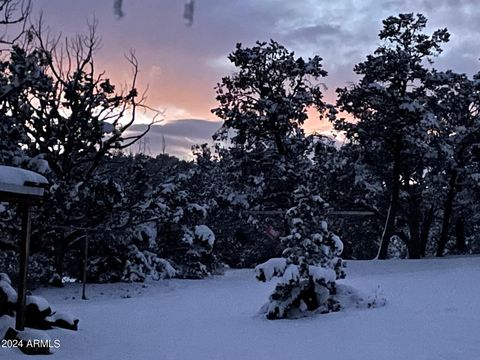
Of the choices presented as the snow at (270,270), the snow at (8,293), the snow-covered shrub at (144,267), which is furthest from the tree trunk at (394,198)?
the snow at (8,293)

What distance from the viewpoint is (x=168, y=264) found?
18.5m

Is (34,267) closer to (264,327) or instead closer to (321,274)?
(264,327)

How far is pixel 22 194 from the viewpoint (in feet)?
24.4

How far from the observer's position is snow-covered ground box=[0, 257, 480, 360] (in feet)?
24.7

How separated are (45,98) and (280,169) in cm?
1064

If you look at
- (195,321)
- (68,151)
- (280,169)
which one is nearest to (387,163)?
(280,169)

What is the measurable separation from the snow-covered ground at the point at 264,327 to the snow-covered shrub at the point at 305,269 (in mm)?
468

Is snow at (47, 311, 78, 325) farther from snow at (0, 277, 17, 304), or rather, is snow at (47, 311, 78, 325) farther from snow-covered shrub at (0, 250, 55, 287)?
snow-covered shrub at (0, 250, 55, 287)

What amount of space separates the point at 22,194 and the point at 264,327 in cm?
507

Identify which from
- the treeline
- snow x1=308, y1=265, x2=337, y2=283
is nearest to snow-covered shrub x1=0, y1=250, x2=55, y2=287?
the treeline

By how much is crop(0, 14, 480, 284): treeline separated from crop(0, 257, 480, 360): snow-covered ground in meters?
1.97

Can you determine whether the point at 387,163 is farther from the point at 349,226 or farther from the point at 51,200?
the point at 51,200

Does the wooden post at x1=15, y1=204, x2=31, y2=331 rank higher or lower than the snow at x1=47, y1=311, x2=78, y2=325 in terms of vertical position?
higher

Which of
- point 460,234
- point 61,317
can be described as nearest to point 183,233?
point 61,317
